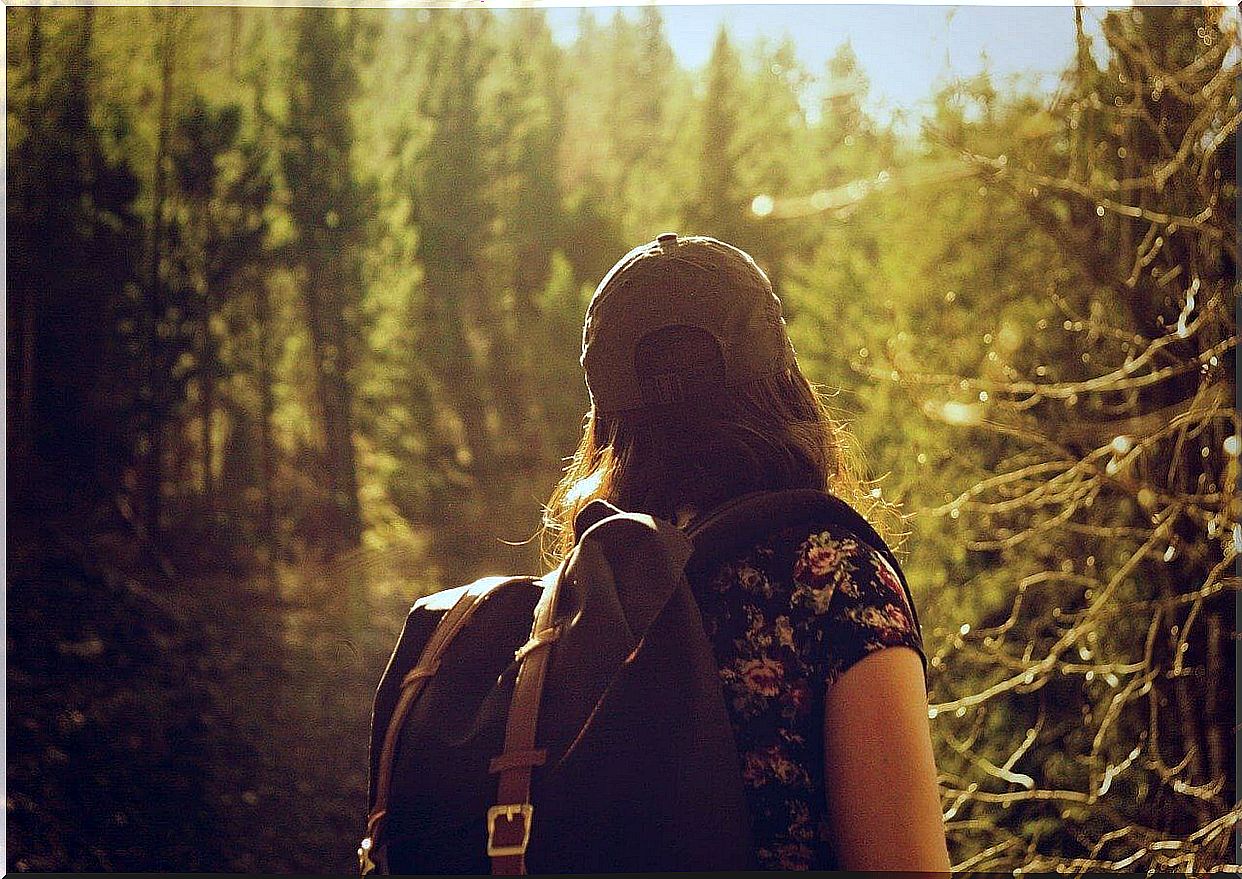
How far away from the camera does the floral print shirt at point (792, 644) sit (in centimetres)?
73

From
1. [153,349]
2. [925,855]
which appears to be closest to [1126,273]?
[925,855]

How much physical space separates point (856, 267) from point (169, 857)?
8.06 ft

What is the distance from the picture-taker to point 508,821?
75 cm

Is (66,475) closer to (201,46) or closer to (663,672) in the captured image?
(201,46)

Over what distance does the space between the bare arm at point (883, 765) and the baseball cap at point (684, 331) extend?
244 mm

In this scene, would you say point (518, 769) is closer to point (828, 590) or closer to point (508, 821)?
point (508, 821)

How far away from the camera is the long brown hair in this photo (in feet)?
2.71

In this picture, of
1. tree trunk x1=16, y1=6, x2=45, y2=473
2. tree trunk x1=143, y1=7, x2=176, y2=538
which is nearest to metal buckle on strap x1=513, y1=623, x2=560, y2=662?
tree trunk x1=16, y1=6, x2=45, y2=473

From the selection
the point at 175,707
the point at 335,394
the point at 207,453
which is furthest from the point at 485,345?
the point at 175,707

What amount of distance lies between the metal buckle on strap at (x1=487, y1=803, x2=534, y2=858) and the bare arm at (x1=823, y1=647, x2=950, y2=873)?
8.2 inches

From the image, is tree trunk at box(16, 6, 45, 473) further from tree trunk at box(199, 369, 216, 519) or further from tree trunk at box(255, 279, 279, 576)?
tree trunk at box(255, 279, 279, 576)

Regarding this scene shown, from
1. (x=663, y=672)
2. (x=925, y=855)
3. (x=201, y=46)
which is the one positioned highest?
(x=201, y=46)

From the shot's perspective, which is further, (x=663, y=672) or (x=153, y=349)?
(x=153, y=349)

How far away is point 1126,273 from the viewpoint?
2.76m
